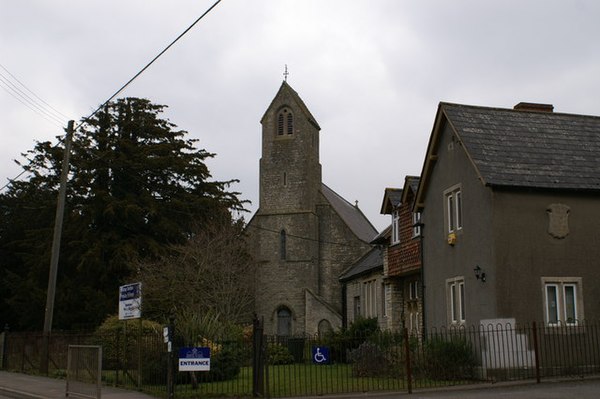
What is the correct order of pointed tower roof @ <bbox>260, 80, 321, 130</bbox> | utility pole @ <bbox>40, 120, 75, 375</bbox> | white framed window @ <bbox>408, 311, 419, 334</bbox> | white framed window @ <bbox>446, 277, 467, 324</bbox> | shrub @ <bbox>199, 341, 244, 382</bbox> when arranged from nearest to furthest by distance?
shrub @ <bbox>199, 341, 244, 382</bbox>, white framed window @ <bbox>446, 277, 467, 324</bbox>, utility pole @ <bbox>40, 120, 75, 375</bbox>, white framed window @ <bbox>408, 311, 419, 334</bbox>, pointed tower roof @ <bbox>260, 80, 321, 130</bbox>

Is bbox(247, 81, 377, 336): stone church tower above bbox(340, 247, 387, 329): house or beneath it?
above

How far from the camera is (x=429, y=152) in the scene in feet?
74.7

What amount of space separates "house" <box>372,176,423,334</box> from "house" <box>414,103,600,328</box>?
3.79 m

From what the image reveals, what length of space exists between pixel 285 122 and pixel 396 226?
26.0 m

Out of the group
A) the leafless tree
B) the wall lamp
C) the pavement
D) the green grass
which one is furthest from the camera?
the leafless tree

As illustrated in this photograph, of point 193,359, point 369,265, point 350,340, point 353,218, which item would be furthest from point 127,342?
point 353,218

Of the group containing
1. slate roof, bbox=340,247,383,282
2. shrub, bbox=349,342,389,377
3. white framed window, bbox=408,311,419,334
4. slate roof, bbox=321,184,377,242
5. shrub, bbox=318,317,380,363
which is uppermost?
slate roof, bbox=321,184,377,242

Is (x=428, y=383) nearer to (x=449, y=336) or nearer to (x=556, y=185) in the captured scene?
(x=449, y=336)

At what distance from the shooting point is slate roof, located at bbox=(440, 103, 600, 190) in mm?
19344

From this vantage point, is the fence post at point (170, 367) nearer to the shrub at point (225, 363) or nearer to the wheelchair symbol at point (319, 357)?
the shrub at point (225, 363)

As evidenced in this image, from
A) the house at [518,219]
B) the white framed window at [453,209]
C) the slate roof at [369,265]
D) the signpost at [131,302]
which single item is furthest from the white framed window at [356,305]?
the signpost at [131,302]

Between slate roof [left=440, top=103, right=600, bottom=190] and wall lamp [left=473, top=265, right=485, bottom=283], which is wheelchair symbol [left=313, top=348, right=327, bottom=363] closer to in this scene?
wall lamp [left=473, top=265, right=485, bottom=283]

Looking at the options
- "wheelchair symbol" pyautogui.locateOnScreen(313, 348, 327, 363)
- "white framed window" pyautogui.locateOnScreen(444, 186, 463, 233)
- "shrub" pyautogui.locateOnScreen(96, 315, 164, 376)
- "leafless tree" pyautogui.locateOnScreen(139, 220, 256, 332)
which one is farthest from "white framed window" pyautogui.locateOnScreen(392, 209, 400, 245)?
"wheelchair symbol" pyautogui.locateOnScreen(313, 348, 327, 363)

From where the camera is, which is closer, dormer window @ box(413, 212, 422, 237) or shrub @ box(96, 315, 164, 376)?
shrub @ box(96, 315, 164, 376)
